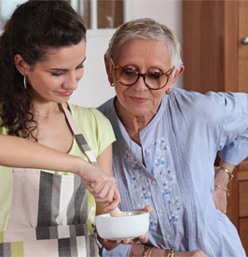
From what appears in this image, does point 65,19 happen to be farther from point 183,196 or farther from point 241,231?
point 241,231

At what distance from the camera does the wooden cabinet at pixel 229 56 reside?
319 centimetres

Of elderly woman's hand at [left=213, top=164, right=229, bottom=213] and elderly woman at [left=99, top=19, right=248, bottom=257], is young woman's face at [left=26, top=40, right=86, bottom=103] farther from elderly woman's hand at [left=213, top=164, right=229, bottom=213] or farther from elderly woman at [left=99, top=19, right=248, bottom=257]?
elderly woman's hand at [left=213, top=164, right=229, bottom=213]

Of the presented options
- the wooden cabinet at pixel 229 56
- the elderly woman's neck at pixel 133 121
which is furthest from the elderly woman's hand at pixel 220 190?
the wooden cabinet at pixel 229 56

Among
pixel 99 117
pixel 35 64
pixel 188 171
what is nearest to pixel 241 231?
pixel 188 171

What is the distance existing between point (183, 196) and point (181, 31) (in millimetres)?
1708

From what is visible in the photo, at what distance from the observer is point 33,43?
1738 mm

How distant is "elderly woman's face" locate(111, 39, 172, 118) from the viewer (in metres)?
1.98

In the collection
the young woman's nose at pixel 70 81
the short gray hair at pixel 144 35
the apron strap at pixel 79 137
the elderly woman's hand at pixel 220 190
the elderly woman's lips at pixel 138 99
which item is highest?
the short gray hair at pixel 144 35

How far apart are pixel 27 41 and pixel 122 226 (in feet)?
1.76

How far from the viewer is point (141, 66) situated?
6.50ft

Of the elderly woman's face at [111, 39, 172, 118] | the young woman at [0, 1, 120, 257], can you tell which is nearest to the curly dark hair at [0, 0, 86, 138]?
the young woman at [0, 1, 120, 257]

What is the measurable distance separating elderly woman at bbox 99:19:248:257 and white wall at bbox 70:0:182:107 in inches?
54.0

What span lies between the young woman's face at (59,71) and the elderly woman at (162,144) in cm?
28

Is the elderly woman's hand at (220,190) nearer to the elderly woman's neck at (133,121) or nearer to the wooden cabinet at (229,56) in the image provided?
the elderly woman's neck at (133,121)
